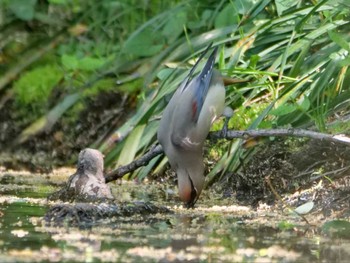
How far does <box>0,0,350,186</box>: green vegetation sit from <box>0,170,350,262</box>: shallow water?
0.93 metres

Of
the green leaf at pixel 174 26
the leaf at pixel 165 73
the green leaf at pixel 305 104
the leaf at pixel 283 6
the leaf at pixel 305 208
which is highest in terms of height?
the leaf at pixel 283 6

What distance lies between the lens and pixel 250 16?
8.18m

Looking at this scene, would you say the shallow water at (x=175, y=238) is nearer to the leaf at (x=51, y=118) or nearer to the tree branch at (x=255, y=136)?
the tree branch at (x=255, y=136)

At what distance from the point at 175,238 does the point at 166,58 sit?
12.2ft

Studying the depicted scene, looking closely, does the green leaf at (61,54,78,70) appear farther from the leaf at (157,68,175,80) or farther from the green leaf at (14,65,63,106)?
the leaf at (157,68,175,80)

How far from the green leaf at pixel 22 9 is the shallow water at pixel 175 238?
12.3 ft

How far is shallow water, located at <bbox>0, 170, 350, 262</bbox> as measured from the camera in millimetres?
4719

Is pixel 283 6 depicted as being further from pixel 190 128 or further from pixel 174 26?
pixel 190 128

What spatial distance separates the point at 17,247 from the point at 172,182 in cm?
302

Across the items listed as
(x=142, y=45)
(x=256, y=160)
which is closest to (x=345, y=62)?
A: (x=256, y=160)

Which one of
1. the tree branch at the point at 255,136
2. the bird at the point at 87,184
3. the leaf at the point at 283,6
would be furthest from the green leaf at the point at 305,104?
the leaf at the point at 283,6

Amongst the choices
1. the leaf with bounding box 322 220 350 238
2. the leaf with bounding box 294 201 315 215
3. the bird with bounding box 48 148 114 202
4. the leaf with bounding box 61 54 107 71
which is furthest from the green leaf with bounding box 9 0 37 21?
the leaf with bounding box 322 220 350 238

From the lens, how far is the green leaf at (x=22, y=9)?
10.1 m

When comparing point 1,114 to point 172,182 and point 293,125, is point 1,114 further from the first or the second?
point 293,125
